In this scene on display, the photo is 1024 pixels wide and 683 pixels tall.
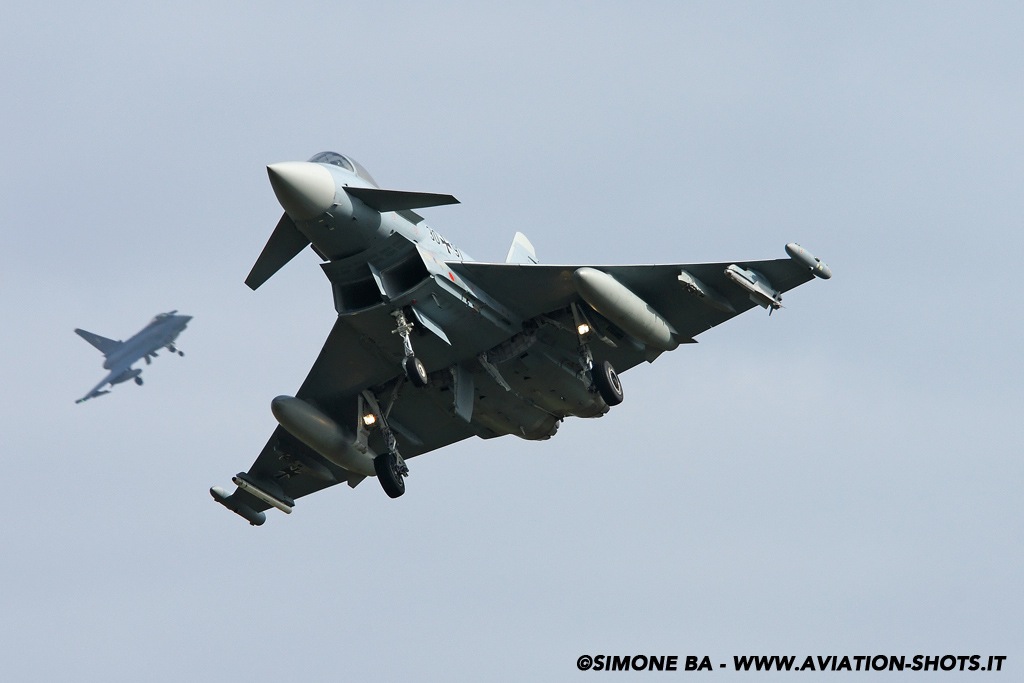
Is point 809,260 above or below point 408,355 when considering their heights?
above

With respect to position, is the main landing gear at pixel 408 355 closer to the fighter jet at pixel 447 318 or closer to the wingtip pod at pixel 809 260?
the fighter jet at pixel 447 318

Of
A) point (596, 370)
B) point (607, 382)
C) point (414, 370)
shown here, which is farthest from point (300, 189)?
point (607, 382)

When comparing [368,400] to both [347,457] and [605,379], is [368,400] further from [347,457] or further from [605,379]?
[605,379]

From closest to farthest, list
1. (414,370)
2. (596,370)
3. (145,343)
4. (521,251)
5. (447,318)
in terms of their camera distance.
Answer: (414,370) < (447,318) < (596,370) < (521,251) < (145,343)

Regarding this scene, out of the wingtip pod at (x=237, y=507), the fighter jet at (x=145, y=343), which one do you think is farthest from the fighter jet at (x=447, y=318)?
the fighter jet at (x=145, y=343)

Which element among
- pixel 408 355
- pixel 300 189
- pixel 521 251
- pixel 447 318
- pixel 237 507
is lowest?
pixel 237 507

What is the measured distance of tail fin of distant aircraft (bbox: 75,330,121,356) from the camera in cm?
6166

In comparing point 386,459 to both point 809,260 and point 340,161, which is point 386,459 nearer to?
point 340,161

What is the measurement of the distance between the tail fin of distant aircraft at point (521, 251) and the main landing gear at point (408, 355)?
5138 mm

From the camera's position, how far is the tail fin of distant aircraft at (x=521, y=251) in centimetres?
2902

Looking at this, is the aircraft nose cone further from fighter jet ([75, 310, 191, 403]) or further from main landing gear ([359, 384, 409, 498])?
fighter jet ([75, 310, 191, 403])

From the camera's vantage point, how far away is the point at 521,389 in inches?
1054

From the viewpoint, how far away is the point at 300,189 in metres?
22.3

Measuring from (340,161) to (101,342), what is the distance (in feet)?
138
